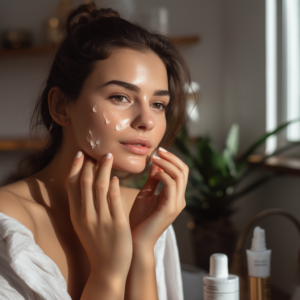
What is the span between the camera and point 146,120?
2.09ft

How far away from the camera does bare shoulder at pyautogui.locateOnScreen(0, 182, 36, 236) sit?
58 cm

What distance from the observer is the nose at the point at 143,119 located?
0.64m

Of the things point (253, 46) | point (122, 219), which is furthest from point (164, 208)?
point (253, 46)

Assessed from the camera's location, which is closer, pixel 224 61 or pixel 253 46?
pixel 253 46

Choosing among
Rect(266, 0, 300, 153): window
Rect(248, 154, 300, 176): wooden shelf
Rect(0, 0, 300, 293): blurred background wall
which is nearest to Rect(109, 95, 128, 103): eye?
Rect(248, 154, 300, 176): wooden shelf

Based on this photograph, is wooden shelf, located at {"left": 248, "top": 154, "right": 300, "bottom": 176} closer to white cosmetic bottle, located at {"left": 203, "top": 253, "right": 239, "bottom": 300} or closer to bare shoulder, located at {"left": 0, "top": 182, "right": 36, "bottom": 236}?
white cosmetic bottle, located at {"left": 203, "top": 253, "right": 239, "bottom": 300}

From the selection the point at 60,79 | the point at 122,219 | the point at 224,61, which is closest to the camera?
the point at 122,219

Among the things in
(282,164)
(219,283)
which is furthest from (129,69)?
(282,164)

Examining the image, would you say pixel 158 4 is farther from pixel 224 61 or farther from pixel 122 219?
pixel 122 219

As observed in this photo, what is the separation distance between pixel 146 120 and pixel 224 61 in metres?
1.51

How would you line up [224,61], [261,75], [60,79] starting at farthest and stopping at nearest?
[224,61]
[261,75]
[60,79]

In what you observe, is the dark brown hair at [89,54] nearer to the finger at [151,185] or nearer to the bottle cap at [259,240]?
the finger at [151,185]

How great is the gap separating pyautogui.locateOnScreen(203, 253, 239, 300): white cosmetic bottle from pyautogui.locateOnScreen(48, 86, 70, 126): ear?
0.39 meters

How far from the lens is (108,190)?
0.62m
